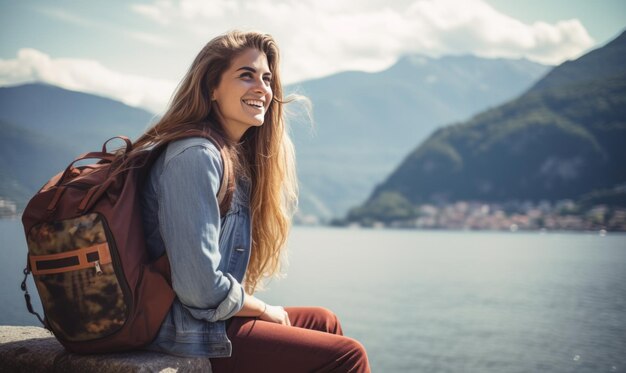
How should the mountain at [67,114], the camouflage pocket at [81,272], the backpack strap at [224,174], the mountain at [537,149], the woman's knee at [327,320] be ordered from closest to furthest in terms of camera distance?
the camouflage pocket at [81,272] → the backpack strap at [224,174] → the woman's knee at [327,320] → the mountain at [67,114] → the mountain at [537,149]

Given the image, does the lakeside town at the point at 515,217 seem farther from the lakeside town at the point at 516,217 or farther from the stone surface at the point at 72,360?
the stone surface at the point at 72,360

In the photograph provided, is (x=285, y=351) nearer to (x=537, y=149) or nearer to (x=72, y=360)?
(x=72, y=360)

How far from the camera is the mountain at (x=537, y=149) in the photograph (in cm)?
11262

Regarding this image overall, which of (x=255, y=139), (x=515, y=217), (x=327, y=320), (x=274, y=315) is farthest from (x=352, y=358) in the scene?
(x=515, y=217)

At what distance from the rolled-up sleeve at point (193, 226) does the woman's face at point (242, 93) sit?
0.51 m

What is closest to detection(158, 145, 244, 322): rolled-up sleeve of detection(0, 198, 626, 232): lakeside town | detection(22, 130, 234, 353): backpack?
detection(22, 130, 234, 353): backpack

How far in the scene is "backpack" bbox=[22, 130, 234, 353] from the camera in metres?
2.06

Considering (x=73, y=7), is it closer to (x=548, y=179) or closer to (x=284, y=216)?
(x=284, y=216)

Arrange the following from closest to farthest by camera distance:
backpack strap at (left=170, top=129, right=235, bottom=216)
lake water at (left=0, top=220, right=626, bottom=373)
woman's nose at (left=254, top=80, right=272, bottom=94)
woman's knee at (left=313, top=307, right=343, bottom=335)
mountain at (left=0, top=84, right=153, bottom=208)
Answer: backpack strap at (left=170, top=129, right=235, bottom=216)
woman's nose at (left=254, top=80, right=272, bottom=94)
woman's knee at (left=313, top=307, right=343, bottom=335)
mountain at (left=0, top=84, right=153, bottom=208)
lake water at (left=0, top=220, right=626, bottom=373)

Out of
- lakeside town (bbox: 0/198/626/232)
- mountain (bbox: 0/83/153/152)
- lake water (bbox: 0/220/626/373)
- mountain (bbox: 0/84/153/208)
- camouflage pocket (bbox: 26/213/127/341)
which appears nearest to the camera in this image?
camouflage pocket (bbox: 26/213/127/341)

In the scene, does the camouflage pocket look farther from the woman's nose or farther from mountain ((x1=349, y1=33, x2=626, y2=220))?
mountain ((x1=349, y1=33, x2=626, y2=220))

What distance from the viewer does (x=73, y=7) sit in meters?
22.2

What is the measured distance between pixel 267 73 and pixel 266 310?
3.59 feet

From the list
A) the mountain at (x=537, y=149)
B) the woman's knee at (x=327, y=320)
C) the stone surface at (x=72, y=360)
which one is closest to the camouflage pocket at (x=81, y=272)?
the stone surface at (x=72, y=360)
